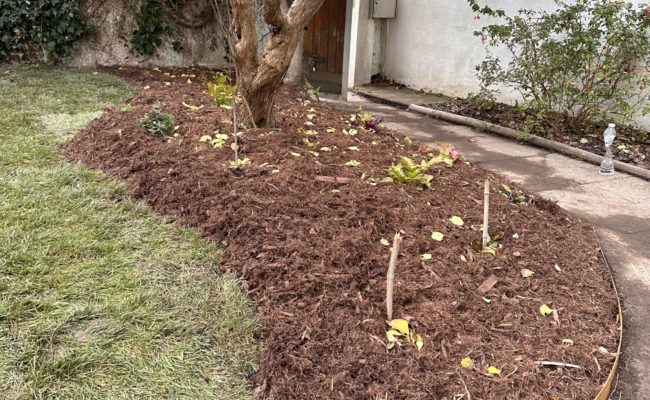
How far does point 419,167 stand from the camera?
3.74m

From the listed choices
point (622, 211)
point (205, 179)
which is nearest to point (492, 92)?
point (622, 211)

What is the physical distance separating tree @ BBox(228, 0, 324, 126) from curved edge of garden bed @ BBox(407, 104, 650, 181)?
3096 mm

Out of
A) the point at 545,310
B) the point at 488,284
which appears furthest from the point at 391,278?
the point at 545,310

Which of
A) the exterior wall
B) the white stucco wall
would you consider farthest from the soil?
the exterior wall

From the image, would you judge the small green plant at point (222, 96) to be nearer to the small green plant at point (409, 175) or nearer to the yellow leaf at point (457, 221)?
the small green plant at point (409, 175)

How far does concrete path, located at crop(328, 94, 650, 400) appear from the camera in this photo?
7.98 ft

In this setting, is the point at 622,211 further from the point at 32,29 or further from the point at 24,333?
the point at 32,29

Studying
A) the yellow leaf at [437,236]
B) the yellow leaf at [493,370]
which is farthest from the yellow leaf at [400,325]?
the yellow leaf at [437,236]

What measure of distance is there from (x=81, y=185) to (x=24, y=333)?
5.50 ft

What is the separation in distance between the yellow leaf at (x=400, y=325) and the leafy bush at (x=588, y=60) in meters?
4.53

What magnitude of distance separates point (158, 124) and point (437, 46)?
20.2 ft

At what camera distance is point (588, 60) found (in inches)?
232

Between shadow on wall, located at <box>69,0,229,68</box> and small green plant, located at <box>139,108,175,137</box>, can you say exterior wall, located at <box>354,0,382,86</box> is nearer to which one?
shadow on wall, located at <box>69,0,229,68</box>

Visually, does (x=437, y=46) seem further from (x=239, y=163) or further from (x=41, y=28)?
(x=239, y=163)
